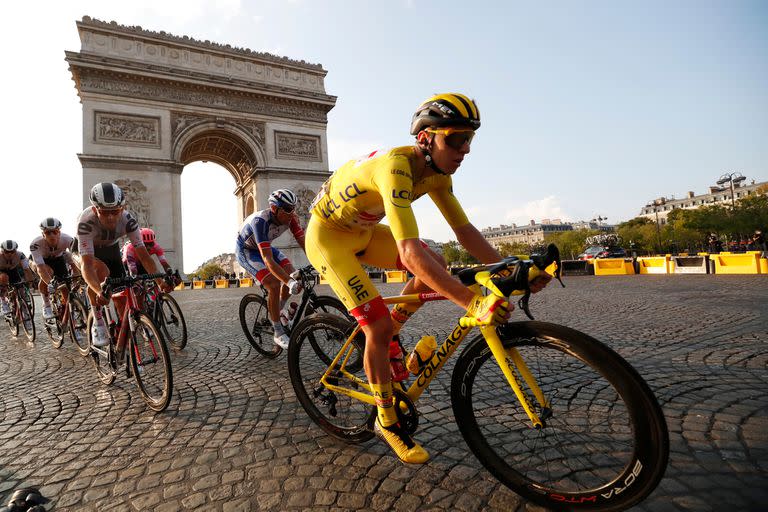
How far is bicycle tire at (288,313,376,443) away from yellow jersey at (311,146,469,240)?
607mm

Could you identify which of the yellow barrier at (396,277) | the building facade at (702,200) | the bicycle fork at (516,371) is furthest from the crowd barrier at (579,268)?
the building facade at (702,200)

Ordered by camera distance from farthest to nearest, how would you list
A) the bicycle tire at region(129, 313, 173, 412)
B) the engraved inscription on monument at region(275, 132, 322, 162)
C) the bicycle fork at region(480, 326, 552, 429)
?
the engraved inscription on monument at region(275, 132, 322, 162)
the bicycle tire at region(129, 313, 173, 412)
the bicycle fork at region(480, 326, 552, 429)

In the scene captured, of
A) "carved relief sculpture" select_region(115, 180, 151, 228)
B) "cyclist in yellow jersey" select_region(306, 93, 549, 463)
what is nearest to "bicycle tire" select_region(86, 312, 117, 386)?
"cyclist in yellow jersey" select_region(306, 93, 549, 463)

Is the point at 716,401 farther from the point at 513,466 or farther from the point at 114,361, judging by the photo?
the point at 114,361

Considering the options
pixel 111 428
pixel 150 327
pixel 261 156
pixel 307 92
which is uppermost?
pixel 307 92

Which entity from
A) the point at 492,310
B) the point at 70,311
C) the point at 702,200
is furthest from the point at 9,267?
the point at 702,200

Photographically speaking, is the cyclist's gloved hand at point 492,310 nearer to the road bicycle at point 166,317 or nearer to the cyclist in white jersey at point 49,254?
the road bicycle at point 166,317

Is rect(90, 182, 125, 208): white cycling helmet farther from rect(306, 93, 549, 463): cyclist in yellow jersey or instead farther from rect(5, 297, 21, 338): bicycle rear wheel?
rect(5, 297, 21, 338): bicycle rear wheel

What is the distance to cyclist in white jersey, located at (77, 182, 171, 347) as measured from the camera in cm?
366

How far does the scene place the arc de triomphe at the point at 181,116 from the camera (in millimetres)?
22562

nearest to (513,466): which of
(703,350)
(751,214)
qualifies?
(703,350)

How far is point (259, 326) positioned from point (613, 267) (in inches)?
631

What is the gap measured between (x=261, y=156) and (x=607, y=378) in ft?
90.8

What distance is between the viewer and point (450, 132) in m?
1.98
